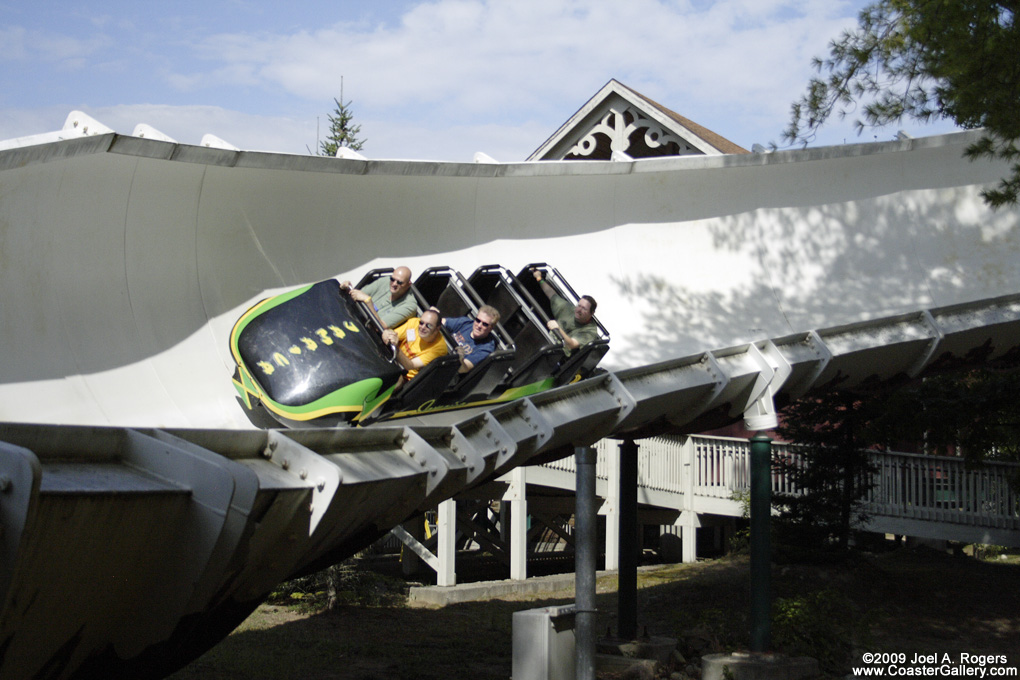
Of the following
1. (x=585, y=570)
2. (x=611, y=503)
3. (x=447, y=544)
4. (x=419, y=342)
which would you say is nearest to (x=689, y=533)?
(x=611, y=503)

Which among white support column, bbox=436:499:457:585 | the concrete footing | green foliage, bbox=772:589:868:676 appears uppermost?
white support column, bbox=436:499:457:585

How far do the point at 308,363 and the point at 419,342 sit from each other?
90cm

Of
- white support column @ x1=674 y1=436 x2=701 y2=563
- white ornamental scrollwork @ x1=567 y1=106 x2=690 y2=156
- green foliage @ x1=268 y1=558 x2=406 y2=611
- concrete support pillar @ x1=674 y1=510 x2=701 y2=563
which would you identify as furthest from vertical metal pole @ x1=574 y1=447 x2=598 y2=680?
white ornamental scrollwork @ x1=567 y1=106 x2=690 y2=156

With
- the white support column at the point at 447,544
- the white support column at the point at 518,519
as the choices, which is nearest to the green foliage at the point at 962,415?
the white support column at the point at 518,519

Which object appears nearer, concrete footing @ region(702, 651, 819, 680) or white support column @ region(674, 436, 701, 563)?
concrete footing @ region(702, 651, 819, 680)

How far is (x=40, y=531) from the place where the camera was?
7.93 ft

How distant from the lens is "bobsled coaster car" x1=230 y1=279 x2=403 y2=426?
18.4 feet

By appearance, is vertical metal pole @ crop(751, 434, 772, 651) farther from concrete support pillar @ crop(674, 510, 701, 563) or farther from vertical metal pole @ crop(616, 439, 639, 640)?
concrete support pillar @ crop(674, 510, 701, 563)

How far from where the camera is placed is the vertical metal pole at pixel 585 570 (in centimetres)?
624

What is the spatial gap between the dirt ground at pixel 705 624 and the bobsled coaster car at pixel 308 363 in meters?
3.18

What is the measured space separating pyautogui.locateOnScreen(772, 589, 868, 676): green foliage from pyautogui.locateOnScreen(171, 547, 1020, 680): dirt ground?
0.03 feet

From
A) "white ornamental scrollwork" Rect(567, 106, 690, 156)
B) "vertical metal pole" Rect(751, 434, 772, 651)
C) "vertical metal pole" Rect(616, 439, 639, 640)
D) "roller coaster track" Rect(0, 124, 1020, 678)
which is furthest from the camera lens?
"white ornamental scrollwork" Rect(567, 106, 690, 156)

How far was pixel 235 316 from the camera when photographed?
23.4 ft

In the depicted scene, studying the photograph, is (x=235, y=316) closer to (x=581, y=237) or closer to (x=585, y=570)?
(x=585, y=570)
